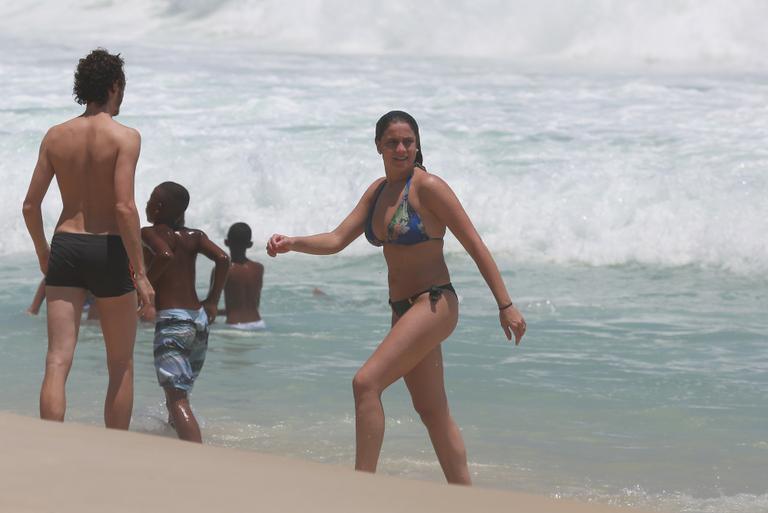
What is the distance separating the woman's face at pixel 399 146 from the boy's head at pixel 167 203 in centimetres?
137

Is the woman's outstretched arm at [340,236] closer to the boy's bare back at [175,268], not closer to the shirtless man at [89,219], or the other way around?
the shirtless man at [89,219]

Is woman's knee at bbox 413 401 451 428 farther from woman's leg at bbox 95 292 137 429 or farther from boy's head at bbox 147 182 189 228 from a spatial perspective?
boy's head at bbox 147 182 189 228

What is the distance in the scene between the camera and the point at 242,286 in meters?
8.88

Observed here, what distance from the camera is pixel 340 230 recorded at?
16.6ft

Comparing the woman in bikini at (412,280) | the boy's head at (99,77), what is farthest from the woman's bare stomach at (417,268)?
the boy's head at (99,77)

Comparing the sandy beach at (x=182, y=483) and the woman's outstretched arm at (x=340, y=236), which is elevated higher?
the woman's outstretched arm at (x=340, y=236)

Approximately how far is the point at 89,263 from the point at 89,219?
168mm

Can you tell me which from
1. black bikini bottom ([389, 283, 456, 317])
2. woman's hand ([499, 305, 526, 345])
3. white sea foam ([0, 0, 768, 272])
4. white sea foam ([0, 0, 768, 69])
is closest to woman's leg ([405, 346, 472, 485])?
black bikini bottom ([389, 283, 456, 317])

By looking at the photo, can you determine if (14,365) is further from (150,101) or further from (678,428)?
(150,101)

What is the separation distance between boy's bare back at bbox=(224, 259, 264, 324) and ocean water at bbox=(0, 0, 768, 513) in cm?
20

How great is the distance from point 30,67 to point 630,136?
9960 millimetres

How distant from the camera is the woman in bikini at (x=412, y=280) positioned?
481cm

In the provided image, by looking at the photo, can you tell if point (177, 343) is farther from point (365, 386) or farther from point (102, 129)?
point (365, 386)

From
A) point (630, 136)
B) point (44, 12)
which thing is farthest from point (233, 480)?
point (44, 12)
